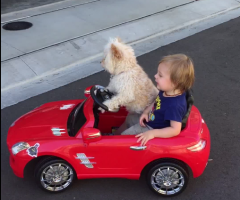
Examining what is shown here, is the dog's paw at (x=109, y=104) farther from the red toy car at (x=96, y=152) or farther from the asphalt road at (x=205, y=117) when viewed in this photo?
the asphalt road at (x=205, y=117)

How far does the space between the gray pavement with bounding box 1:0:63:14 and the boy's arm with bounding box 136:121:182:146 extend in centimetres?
626

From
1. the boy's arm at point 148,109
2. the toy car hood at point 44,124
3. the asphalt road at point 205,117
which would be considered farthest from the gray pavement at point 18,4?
the boy's arm at point 148,109

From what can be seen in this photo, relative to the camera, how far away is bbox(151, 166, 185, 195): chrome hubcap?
3230 millimetres

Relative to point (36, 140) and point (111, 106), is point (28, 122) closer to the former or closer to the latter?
point (36, 140)

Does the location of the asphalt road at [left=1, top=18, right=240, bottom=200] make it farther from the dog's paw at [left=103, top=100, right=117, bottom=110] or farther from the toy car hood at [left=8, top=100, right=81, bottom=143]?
the dog's paw at [left=103, top=100, right=117, bottom=110]

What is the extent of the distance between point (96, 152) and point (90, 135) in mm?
201

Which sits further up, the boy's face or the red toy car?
the boy's face

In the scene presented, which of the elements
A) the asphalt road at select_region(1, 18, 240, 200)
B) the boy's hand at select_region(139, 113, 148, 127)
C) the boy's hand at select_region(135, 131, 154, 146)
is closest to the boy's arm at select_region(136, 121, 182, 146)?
the boy's hand at select_region(135, 131, 154, 146)

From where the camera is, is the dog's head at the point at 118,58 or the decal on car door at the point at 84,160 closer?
the decal on car door at the point at 84,160

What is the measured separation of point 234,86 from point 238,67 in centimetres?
76

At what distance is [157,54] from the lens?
637cm

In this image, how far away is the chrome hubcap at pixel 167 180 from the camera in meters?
3.23

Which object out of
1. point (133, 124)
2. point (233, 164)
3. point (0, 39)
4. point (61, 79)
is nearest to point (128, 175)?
point (133, 124)

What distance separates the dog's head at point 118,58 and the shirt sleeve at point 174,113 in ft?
2.08
